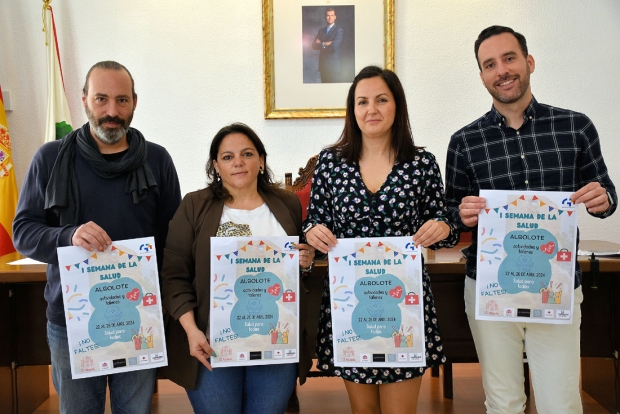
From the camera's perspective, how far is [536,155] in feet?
5.73

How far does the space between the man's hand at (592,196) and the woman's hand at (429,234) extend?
441mm

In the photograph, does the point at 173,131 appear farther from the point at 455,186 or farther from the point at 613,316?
the point at 613,316

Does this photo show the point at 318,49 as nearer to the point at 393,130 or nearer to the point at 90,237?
the point at 393,130

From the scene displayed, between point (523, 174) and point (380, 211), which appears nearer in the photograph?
point (380, 211)

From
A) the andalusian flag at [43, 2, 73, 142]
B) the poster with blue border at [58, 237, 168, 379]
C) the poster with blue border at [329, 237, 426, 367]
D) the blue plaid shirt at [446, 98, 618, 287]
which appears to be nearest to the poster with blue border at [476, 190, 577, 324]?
the blue plaid shirt at [446, 98, 618, 287]

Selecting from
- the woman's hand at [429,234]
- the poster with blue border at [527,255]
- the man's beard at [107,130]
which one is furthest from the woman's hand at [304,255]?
the man's beard at [107,130]

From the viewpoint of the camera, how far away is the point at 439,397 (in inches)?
119

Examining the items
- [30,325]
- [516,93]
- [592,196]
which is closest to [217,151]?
[516,93]

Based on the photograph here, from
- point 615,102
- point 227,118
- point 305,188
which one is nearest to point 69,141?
point 305,188

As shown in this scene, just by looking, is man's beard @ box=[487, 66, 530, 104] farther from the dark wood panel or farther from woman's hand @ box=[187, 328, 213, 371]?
the dark wood panel

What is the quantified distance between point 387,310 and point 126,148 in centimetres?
101

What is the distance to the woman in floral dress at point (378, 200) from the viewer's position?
5.28ft

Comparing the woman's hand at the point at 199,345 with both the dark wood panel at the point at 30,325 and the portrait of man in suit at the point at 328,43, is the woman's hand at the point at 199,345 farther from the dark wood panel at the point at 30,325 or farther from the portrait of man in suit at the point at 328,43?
the portrait of man in suit at the point at 328,43

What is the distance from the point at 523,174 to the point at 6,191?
3432 mm
